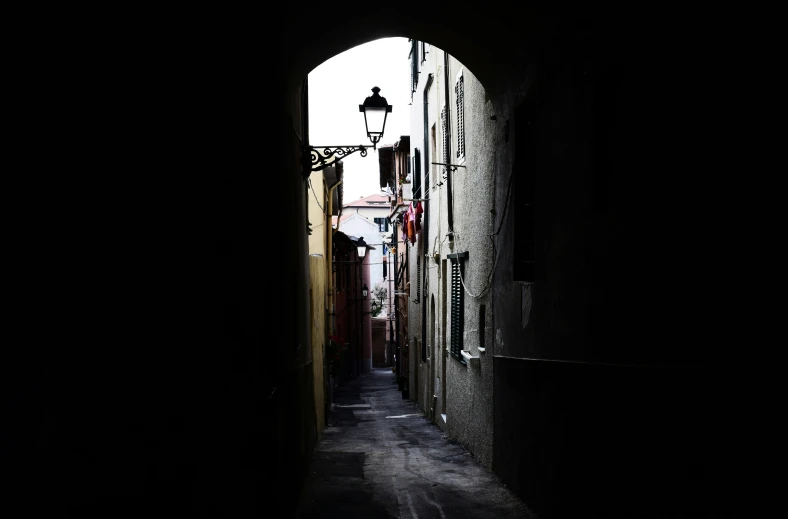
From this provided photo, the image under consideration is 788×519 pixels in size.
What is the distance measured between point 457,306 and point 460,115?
3.05m

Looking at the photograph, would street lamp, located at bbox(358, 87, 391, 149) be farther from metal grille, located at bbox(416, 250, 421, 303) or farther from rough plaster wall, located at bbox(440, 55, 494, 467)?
metal grille, located at bbox(416, 250, 421, 303)

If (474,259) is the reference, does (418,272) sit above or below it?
above

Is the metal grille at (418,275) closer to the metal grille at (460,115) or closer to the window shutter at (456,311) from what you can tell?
the window shutter at (456,311)

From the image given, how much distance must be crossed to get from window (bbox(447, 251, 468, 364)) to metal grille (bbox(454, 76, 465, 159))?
167 centimetres

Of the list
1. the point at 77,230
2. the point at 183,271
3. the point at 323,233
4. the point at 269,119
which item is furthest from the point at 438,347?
the point at 77,230

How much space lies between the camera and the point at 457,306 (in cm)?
1337

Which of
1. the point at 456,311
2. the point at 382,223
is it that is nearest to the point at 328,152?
the point at 456,311

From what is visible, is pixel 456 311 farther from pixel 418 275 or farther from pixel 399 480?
pixel 418 275

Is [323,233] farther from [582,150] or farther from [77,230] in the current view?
[77,230]

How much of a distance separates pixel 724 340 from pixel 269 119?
4.16 metres

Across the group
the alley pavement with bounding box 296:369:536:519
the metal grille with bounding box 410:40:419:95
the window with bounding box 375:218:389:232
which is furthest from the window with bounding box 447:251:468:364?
the window with bounding box 375:218:389:232

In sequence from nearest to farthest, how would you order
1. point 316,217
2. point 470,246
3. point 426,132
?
point 470,246 < point 316,217 < point 426,132

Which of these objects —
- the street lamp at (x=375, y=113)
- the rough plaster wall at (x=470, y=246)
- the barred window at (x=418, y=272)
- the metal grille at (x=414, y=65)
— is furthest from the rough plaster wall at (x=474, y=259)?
the barred window at (x=418, y=272)

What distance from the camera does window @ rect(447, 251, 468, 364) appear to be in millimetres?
12977
